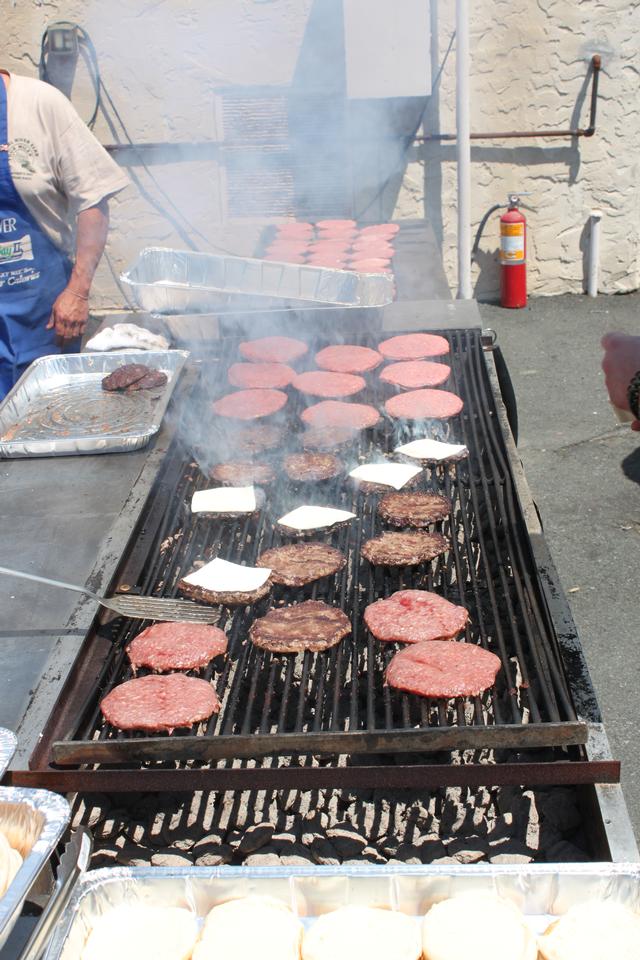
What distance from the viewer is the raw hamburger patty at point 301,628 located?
2.63 m

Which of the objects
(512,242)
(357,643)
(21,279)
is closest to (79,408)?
(21,279)

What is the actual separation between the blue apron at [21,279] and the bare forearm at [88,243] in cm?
16

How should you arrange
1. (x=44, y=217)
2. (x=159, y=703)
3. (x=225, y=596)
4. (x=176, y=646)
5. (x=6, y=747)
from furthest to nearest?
(x=44, y=217) → (x=225, y=596) → (x=176, y=646) → (x=159, y=703) → (x=6, y=747)

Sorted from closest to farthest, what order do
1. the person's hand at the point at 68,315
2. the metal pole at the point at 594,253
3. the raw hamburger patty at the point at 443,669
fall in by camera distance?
the raw hamburger patty at the point at 443,669 → the person's hand at the point at 68,315 → the metal pole at the point at 594,253

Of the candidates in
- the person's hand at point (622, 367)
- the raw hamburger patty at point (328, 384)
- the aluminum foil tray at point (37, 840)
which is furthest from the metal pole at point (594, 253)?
the aluminum foil tray at point (37, 840)

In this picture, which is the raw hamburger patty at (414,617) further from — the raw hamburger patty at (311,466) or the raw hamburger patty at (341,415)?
the raw hamburger patty at (341,415)

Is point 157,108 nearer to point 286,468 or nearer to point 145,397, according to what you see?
point 145,397

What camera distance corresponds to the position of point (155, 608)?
2.75 meters

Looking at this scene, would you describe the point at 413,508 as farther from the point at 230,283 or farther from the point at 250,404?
the point at 230,283

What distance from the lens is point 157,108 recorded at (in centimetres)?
866

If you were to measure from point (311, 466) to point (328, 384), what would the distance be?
0.90 metres

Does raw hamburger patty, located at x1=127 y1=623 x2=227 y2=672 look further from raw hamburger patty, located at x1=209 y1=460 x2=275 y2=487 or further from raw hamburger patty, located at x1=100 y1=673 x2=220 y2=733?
raw hamburger patty, located at x1=209 y1=460 x2=275 y2=487

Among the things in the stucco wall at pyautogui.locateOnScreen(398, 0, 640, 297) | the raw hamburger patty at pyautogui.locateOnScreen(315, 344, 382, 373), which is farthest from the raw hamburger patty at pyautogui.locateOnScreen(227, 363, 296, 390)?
the stucco wall at pyautogui.locateOnScreen(398, 0, 640, 297)

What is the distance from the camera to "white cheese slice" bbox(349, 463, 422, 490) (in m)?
3.57
